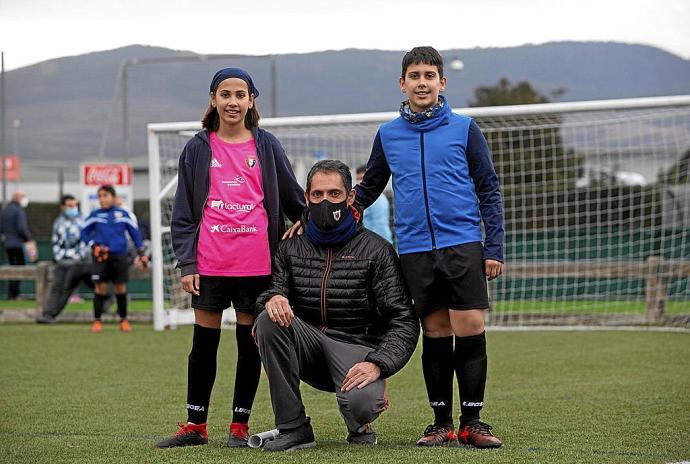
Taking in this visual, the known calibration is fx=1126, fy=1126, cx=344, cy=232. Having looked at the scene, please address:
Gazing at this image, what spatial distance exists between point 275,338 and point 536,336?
7749 millimetres

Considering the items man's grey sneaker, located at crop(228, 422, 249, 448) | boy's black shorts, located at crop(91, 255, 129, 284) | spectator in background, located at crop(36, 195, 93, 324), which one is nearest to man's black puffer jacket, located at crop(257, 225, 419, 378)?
man's grey sneaker, located at crop(228, 422, 249, 448)

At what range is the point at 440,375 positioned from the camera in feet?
17.7

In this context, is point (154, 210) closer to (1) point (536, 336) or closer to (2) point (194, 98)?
(1) point (536, 336)

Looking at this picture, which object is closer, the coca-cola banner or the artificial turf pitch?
the artificial turf pitch

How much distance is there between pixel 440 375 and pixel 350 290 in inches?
24.2

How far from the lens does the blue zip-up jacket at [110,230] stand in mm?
13727

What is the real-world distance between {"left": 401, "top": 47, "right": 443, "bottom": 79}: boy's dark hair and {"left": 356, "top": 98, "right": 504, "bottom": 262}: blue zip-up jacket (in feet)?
0.72

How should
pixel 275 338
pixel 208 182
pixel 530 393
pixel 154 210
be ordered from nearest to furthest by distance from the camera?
pixel 275 338, pixel 208 182, pixel 530 393, pixel 154 210

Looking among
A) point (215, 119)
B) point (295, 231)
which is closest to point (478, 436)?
point (295, 231)

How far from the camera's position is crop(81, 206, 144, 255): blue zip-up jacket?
1373 cm

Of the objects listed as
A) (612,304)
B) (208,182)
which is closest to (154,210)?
(612,304)

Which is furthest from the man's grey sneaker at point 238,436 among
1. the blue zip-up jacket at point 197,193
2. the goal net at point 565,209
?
the goal net at point 565,209

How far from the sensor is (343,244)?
17.6 ft

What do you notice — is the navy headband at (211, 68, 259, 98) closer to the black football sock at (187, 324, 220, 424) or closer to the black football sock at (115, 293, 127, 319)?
the black football sock at (187, 324, 220, 424)
